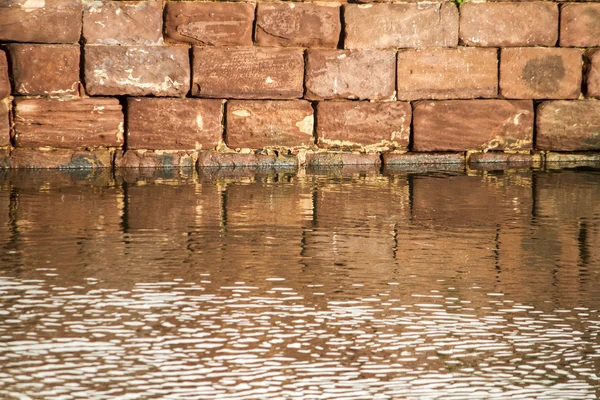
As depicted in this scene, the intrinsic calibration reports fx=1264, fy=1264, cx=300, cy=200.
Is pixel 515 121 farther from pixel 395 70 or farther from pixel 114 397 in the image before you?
pixel 114 397

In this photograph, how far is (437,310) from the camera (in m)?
5.47

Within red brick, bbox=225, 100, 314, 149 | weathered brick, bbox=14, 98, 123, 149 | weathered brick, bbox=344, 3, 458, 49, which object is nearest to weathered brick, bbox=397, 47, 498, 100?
weathered brick, bbox=344, 3, 458, 49

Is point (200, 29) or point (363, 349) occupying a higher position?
point (200, 29)

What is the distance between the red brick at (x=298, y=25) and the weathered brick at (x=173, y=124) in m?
0.80

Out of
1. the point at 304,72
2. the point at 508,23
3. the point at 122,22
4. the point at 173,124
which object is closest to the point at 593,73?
the point at 508,23

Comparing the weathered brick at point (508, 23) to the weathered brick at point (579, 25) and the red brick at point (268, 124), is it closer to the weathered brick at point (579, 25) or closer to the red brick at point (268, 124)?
the weathered brick at point (579, 25)

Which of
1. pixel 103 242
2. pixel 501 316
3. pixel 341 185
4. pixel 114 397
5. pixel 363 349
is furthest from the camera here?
pixel 341 185

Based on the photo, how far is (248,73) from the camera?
38.4 ft

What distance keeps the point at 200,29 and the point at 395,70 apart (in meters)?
1.90

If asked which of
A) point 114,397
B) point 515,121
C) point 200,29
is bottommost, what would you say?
point 114,397

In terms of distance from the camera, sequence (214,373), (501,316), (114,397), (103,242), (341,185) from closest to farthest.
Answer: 1. (114,397)
2. (214,373)
3. (501,316)
4. (103,242)
5. (341,185)

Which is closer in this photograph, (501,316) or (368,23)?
(501,316)

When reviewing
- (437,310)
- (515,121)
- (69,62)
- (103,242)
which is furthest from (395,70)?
(437,310)

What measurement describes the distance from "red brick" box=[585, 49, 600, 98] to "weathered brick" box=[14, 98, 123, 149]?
460cm
